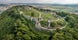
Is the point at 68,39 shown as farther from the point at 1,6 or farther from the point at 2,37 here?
the point at 1,6

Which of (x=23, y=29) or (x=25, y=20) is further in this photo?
(x=25, y=20)

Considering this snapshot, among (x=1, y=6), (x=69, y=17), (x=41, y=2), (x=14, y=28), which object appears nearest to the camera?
(x=14, y=28)

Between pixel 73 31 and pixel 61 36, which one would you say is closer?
pixel 61 36

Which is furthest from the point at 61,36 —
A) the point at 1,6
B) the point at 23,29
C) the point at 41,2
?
the point at 1,6

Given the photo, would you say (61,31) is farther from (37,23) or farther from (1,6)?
(1,6)

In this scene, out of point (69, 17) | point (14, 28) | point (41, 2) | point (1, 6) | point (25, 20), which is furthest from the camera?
point (1, 6)

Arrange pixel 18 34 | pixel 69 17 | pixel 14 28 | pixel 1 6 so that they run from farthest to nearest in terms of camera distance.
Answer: pixel 1 6, pixel 69 17, pixel 14 28, pixel 18 34

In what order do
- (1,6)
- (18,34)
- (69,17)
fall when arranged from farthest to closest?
(1,6) → (69,17) → (18,34)

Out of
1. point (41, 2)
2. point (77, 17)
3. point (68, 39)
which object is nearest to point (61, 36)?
point (68, 39)

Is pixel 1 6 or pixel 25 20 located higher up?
pixel 25 20
